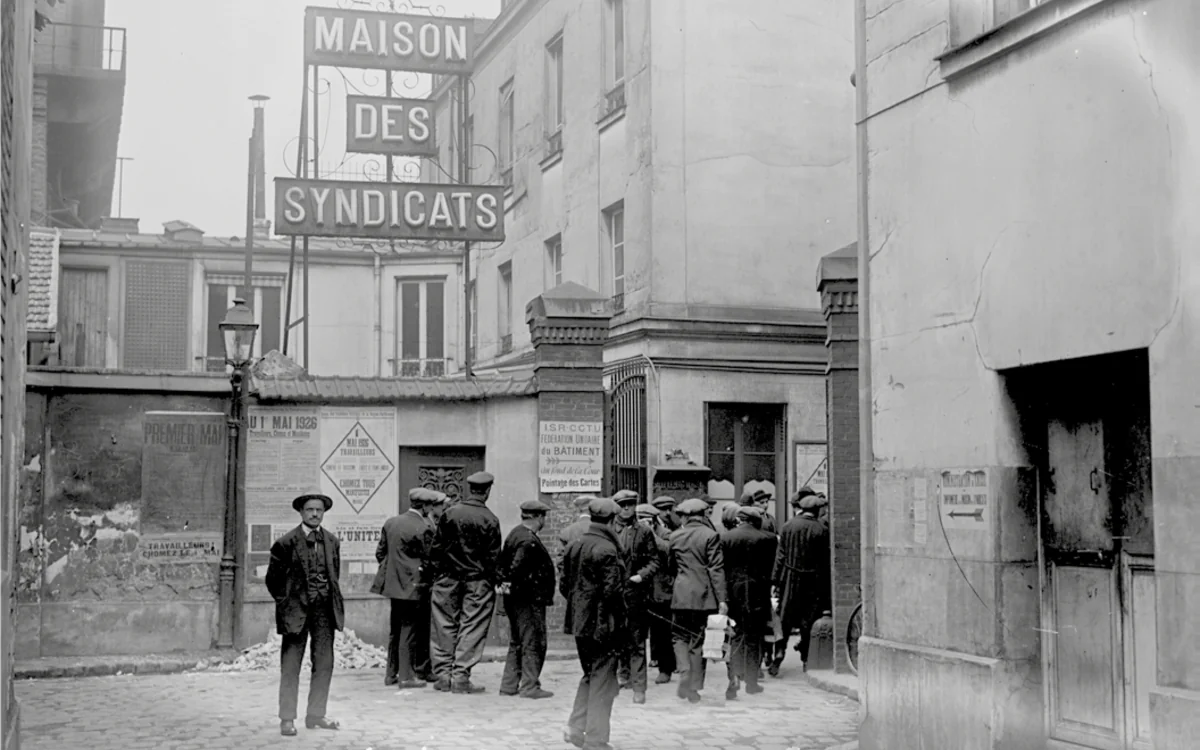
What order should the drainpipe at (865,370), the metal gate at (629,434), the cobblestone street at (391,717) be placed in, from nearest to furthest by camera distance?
the drainpipe at (865,370) < the cobblestone street at (391,717) < the metal gate at (629,434)

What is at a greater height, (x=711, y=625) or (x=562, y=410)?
(x=562, y=410)

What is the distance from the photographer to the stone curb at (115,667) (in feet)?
42.4

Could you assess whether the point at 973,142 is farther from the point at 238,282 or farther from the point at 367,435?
the point at 238,282

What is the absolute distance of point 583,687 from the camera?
9.81 m

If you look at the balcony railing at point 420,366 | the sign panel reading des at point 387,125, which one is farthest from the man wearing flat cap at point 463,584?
the balcony railing at point 420,366

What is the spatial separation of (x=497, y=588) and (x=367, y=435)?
3470 millimetres

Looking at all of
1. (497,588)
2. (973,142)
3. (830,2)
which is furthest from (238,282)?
(973,142)

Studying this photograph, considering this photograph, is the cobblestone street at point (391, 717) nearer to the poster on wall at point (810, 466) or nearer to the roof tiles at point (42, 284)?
the poster on wall at point (810, 466)

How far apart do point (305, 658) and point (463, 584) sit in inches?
97.0

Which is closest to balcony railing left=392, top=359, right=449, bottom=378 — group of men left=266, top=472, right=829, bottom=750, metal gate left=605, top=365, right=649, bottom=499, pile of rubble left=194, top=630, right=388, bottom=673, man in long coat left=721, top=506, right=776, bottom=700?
metal gate left=605, top=365, right=649, bottom=499

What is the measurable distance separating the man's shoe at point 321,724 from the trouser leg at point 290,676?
0.85ft

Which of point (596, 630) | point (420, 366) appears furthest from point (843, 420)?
point (420, 366)

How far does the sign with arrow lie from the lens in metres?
8.10

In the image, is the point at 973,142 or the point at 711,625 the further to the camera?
the point at 711,625
